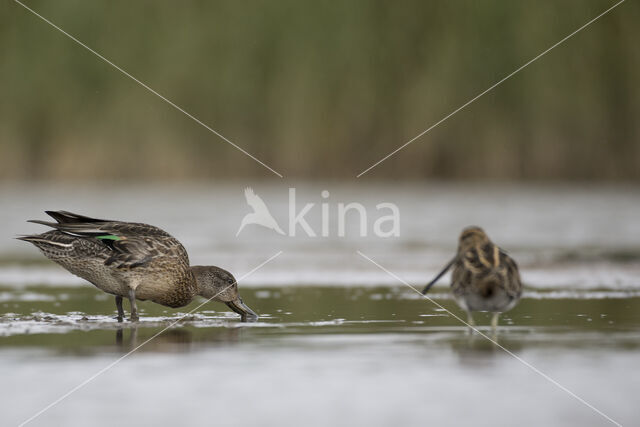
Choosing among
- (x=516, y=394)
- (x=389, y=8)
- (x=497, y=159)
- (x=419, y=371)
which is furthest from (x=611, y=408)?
(x=389, y=8)

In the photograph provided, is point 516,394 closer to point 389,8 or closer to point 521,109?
point 521,109

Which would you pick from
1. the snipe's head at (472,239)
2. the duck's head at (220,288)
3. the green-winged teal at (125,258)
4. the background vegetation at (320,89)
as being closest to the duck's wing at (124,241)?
the green-winged teal at (125,258)

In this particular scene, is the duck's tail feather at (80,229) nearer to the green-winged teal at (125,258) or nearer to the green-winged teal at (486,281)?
the green-winged teal at (125,258)

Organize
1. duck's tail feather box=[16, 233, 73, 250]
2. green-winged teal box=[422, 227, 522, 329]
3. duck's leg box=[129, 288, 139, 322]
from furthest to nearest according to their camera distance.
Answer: duck's tail feather box=[16, 233, 73, 250] < duck's leg box=[129, 288, 139, 322] < green-winged teal box=[422, 227, 522, 329]

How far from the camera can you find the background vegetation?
24.2 m

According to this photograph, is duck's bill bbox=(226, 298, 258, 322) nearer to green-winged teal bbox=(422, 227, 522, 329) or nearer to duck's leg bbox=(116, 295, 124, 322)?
duck's leg bbox=(116, 295, 124, 322)

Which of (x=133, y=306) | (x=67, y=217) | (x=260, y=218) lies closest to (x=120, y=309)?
(x=133, y=306)

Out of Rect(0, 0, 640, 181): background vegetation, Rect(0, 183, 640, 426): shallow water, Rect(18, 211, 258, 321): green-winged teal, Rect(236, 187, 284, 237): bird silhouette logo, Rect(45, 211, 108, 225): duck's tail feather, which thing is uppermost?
Rect(0, 0, 640, 181): background vegetation

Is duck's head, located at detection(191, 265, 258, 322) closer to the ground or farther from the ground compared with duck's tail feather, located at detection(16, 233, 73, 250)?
closer to the ground

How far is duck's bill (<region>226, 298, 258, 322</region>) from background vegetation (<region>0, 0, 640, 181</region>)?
53.0ft

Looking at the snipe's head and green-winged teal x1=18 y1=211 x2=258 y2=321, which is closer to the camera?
the snipe's head

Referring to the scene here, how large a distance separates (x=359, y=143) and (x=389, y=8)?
3.39 meters

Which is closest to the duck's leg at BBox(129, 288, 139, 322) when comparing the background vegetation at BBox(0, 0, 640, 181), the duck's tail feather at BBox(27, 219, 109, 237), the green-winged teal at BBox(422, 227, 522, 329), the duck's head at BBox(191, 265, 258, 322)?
the duck's tail feather at BBox(27, 219, 109, 237)

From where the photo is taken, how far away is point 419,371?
229 inches
